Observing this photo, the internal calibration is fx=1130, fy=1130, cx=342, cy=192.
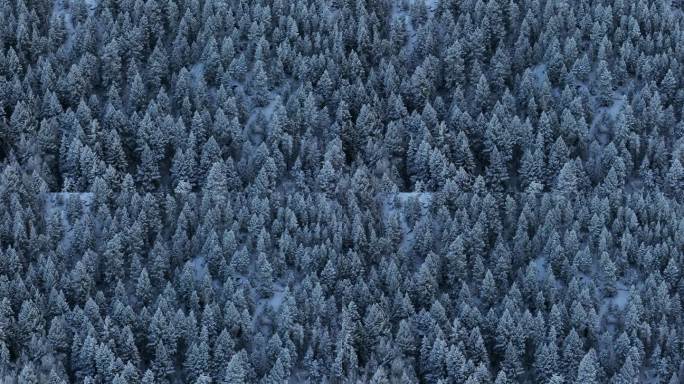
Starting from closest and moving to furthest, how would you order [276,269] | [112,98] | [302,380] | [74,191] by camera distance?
[302,380] → [276,269] → [74,191] → [112,98]

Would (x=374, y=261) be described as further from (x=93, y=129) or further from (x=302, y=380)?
(x=93, y=129)

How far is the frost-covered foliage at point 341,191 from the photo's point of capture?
120812 mm

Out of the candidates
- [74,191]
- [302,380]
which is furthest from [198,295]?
[74,191]

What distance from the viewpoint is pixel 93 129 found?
14362 centimetres

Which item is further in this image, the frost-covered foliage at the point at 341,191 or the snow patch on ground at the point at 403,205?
the snow patch on ground at the point at 403,205

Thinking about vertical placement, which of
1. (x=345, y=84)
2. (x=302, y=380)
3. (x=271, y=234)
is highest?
(x=345, y=84)

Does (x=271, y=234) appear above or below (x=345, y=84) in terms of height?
below

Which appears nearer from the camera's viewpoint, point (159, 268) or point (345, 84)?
point (159, 268)

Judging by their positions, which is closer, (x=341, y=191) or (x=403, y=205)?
(x=341, y=191)

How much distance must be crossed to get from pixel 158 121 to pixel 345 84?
25539 mm

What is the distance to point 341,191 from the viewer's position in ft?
451

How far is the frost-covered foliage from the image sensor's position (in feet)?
396

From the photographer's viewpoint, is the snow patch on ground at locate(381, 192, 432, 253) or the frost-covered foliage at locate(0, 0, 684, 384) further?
the snow patch on ground at locate(381, 192, 432, 253)

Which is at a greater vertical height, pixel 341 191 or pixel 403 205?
pixel 341 191
